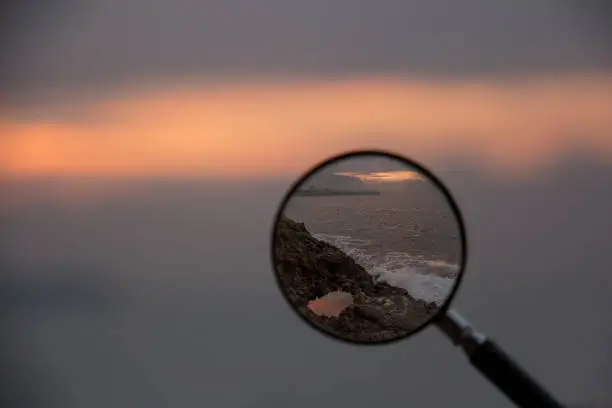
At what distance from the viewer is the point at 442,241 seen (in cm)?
70

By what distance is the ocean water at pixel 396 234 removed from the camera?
69 centimetres

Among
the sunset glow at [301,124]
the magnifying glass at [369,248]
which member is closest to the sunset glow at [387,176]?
the magnifying glass at [369,248]

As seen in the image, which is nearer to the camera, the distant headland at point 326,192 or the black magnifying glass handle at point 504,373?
the black magnifying glass handle at point 504,373

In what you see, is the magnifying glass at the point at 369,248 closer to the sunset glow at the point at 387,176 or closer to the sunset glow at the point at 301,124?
the sunset glow at the point at 387,176

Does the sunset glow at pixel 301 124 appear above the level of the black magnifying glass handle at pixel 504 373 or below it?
above

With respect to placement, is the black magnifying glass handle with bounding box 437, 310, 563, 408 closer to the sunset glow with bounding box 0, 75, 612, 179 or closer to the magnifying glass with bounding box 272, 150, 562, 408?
the magnifying glass with bounding box 272, 150, 562, 408

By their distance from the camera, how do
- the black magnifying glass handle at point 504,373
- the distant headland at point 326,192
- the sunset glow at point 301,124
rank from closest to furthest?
the black magnifying glass handle at point 504,373 → the distant headland at point 326,192 → the sunset glow at point 301,124

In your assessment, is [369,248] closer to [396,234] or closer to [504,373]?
[396,234]

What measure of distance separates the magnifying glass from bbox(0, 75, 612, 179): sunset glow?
0.14 meters

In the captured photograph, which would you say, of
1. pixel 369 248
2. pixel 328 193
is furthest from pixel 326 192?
pixel 369 248

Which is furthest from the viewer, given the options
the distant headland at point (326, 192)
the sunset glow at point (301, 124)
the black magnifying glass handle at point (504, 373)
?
the sunset glow at point (301, 124)

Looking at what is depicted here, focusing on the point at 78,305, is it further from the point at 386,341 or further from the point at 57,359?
the point at 386,341

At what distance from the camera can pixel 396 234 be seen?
0.76 metres

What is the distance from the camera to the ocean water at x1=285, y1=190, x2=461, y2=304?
0.69 meters
